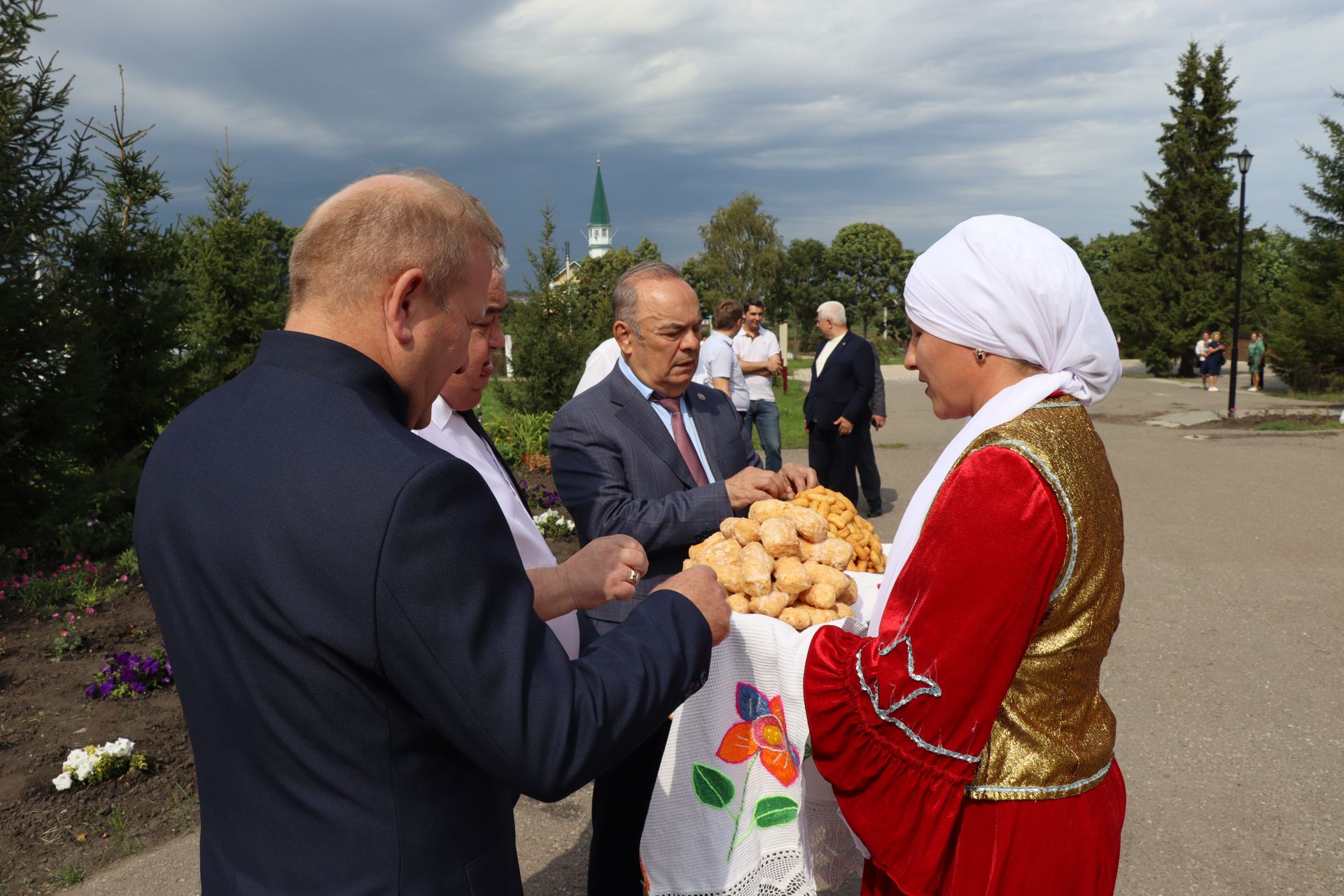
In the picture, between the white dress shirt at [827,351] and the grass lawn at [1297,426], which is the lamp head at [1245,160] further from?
the white dress shirt at [827,351]

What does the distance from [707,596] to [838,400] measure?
780 cm

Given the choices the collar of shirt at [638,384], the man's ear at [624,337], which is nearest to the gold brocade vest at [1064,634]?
the collar of shirt at [638,384]

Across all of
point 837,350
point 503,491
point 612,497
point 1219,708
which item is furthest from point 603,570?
point 837,350

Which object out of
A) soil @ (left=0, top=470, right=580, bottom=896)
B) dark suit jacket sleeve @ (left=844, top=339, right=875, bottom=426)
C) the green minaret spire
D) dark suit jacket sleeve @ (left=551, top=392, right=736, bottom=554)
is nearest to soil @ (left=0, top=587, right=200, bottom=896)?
soil @ (left=0, top=470, right=580, bottom=896)

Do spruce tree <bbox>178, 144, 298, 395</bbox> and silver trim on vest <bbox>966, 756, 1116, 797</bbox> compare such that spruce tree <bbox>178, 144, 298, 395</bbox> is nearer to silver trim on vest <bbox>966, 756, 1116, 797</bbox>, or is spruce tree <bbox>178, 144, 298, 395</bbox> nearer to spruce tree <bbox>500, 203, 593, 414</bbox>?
spruce tree <bbox>500, 203, 593, 414</bbox>

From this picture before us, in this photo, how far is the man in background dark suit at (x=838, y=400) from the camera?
9258mm

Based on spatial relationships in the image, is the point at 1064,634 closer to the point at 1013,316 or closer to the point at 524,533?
the point at 1013,316

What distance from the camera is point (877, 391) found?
33.0 ft

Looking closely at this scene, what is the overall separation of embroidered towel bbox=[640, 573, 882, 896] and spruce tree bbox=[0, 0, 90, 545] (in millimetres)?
7485

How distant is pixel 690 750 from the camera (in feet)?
8.47

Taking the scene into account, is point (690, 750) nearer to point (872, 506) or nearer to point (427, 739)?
point (427, 739)

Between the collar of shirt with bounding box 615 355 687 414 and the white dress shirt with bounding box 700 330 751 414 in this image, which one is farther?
the white dress shirt with bounding box 700 330 751 414

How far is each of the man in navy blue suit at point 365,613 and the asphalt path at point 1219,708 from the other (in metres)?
2.48

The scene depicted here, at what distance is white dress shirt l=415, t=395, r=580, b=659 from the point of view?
2.53m
